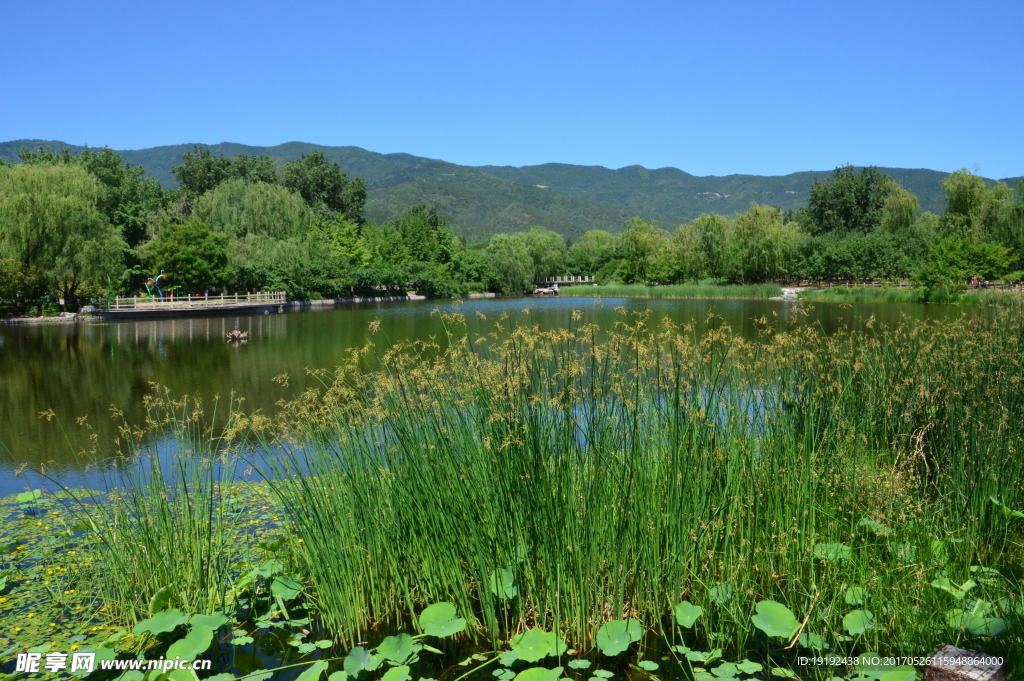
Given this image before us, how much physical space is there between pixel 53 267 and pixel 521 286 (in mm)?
37219

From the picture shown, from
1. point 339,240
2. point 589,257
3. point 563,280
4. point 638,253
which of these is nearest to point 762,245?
point 638,253

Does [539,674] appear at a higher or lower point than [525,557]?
lower

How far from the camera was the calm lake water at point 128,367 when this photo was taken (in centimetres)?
701

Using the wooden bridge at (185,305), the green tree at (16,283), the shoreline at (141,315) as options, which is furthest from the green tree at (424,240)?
the green tree at (16,283)

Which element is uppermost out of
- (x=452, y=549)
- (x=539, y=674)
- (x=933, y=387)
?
(x=933, y=387)

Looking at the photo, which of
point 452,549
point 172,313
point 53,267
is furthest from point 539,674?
point 172,313

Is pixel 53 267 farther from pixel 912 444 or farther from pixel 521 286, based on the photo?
pixel 521 286

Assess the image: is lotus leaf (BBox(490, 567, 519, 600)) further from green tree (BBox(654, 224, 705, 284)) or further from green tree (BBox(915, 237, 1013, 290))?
green tree (BBox(654, 224, 705, 284))

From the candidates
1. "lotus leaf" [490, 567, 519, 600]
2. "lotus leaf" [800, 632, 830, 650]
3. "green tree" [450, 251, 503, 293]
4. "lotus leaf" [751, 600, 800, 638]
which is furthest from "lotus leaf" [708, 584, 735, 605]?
"green tree" [450, 251, 503, 293]

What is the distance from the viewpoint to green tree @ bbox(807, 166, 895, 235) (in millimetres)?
53938

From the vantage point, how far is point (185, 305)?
28.0 m

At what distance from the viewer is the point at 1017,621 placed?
208 cm

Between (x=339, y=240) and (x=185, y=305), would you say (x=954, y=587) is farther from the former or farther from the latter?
(x=339, y=240)

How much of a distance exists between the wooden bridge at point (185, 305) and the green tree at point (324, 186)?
25471 millimetres
